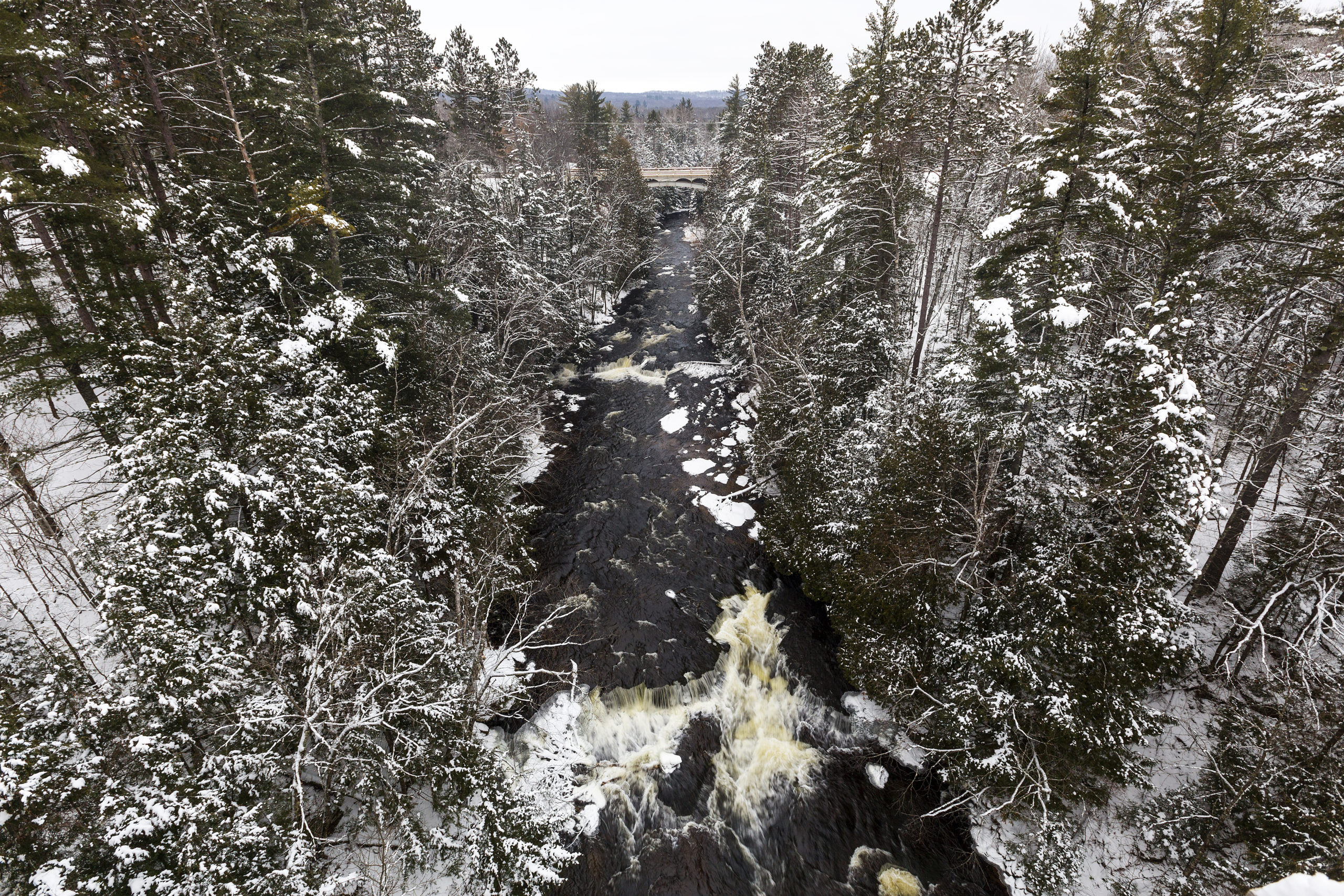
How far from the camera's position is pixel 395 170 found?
60.2ft

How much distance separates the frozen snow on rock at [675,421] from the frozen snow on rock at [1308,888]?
22846 millimetres

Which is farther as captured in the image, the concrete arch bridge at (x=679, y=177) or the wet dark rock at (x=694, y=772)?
the concrete arch bridge at (x=679, y=177)

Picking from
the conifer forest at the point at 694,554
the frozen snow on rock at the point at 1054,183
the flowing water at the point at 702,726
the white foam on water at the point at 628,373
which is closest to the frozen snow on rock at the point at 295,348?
the conifer forest at the point at 694,554

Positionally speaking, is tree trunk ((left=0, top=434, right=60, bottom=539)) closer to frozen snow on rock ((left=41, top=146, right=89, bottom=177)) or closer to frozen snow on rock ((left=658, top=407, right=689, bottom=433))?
frozen snow on rock ((left=41, top=146, right=89, bottom=177))

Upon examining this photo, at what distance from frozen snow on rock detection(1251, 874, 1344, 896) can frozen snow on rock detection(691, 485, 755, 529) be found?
1695 cm

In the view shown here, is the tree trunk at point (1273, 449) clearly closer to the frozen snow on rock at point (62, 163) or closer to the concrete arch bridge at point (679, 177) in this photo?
the frozen snow on rock at point (62, 163)

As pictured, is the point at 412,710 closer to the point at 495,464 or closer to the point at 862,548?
the point at 495,464

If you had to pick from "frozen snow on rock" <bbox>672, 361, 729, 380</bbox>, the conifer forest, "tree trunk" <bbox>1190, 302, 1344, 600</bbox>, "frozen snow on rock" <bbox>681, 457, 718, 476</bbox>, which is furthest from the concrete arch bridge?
"tree trunk" <bbox>1190, 302, 1344, 600</bbox>

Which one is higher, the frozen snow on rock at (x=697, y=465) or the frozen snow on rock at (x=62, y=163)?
the frozen snow on rock at (x=62, y=163)

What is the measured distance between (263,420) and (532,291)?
15.8m

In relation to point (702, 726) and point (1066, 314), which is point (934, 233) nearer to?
point (1066, 314)

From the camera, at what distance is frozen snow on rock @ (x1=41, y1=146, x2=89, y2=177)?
9.35 metres

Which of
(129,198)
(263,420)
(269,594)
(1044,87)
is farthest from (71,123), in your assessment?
(1044,87)

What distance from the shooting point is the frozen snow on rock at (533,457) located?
2120 cm
